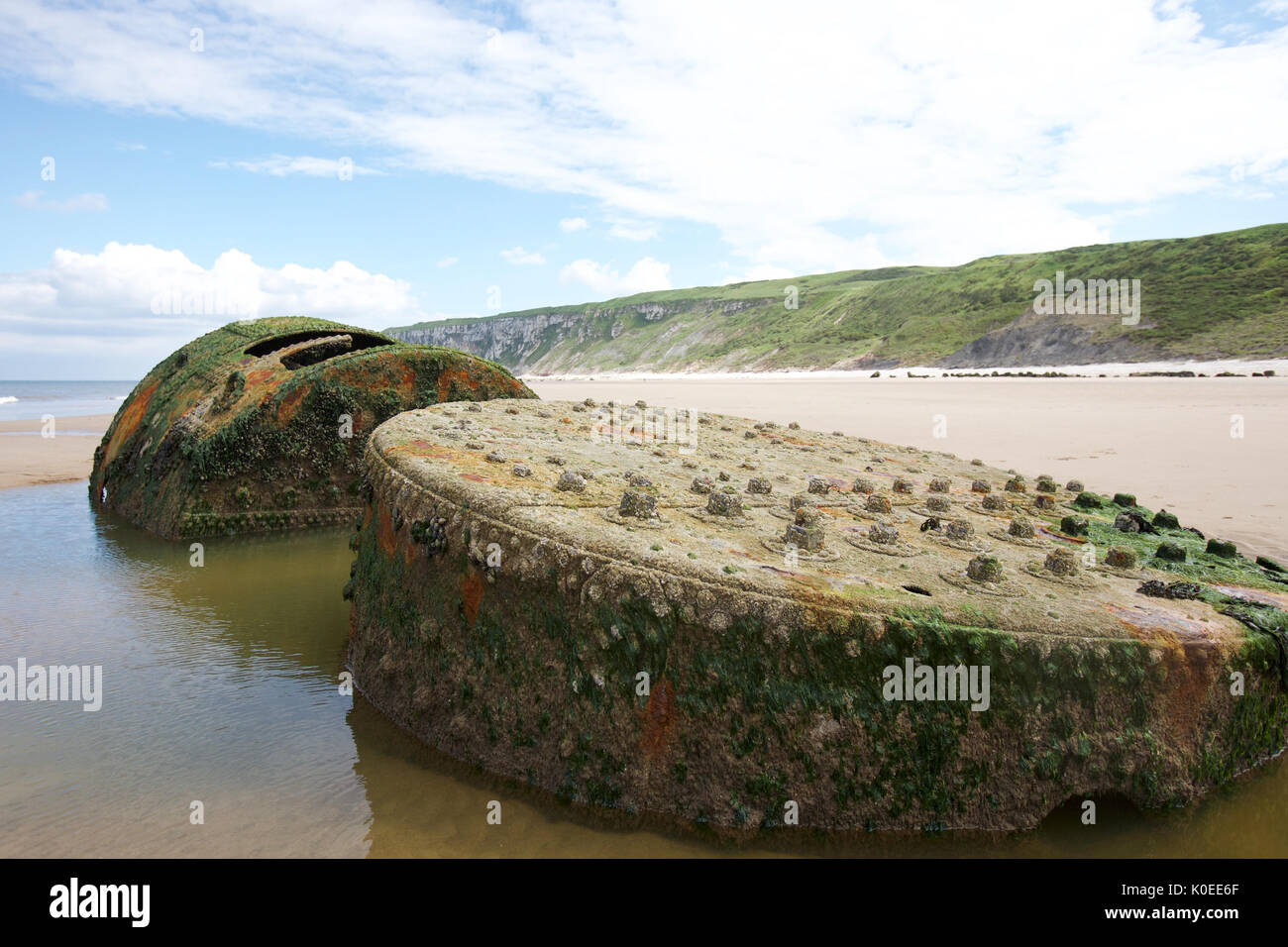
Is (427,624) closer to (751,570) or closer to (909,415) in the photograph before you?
(751,570)

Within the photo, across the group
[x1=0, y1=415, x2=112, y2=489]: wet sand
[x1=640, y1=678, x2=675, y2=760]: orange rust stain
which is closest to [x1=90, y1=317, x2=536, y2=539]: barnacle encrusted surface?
[x1=640, y1=678, x2=675, y2=760]: orange rust stain

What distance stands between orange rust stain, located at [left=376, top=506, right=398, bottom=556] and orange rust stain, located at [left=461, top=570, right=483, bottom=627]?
0.83 meters

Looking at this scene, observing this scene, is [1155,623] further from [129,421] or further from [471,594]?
[129,421]

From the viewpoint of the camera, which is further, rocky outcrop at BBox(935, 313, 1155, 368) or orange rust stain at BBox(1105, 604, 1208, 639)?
rocky outcrop at BBox(935, 313, 1155, 368)

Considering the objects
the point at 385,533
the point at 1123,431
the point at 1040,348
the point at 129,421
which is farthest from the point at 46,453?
the point at 1040,348

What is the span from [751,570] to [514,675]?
124 cm

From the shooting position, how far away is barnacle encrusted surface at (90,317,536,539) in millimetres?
9164

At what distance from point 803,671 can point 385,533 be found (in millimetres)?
2730

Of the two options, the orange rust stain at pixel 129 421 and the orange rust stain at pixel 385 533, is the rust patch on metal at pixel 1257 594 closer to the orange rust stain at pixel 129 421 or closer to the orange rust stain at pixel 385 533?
the orange rust stain at pixel 385 533

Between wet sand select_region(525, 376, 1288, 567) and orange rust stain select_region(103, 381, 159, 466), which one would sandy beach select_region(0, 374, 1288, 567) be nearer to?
wet sand select_region(525, 376, 1288, 567)

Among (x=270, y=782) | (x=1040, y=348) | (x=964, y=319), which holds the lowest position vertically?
(x=270, y=782)

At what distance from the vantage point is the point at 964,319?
86625 millimetres
